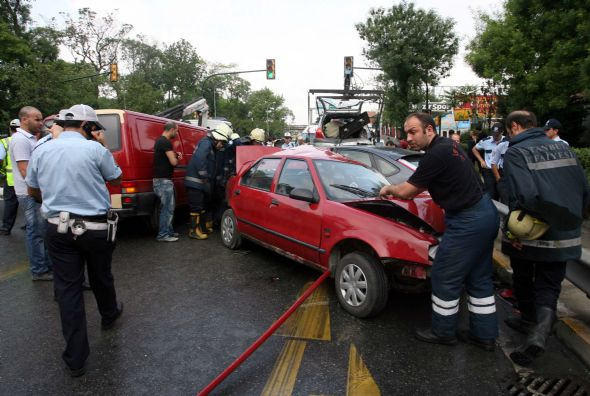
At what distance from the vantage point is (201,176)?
6.51m

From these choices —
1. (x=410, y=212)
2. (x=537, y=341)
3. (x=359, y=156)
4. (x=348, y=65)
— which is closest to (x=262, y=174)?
(x=410, y=212)

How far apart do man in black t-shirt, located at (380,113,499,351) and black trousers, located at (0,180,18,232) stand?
6.35 meters

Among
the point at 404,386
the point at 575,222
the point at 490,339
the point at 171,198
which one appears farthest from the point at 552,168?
the point at 171,198

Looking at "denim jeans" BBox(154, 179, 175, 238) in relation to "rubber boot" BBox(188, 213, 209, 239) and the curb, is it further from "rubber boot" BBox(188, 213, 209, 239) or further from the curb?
the curb

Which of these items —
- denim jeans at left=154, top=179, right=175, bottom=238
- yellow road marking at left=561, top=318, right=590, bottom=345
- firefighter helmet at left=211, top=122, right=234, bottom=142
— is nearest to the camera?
yellow road marking at left=561, top=318, right=590, bottom=345

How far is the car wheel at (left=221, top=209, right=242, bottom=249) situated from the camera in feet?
18.9

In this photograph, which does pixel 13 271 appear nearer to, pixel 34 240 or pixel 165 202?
pixel 34 240

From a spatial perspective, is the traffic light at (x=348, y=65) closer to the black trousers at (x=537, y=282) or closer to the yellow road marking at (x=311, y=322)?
the yellow road marking at (x=311, y=322)

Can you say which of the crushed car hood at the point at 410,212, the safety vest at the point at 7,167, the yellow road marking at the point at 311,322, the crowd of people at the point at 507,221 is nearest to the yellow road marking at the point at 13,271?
the safety vest at the point at 7,167

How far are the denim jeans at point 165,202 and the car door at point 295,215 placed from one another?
2127mm

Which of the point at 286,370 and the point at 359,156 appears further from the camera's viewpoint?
the point at 359,156

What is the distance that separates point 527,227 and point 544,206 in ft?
0.63

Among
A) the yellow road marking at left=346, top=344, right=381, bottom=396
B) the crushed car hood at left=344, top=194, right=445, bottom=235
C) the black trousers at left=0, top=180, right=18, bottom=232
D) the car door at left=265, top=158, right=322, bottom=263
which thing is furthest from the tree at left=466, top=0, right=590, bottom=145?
the black trousers at left=0, top=180, right=18, bottom=232

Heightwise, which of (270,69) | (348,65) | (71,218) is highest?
(270,69)
